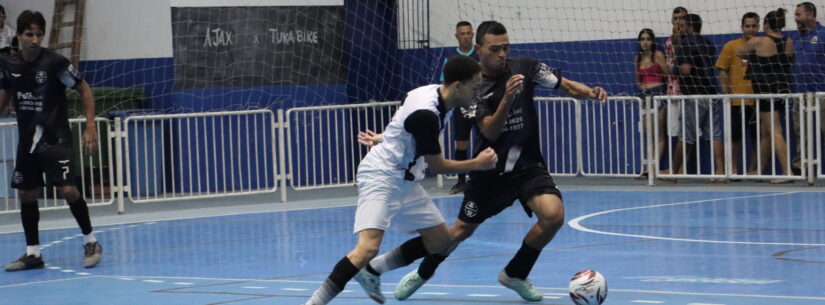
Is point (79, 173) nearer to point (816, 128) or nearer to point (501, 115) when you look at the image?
point (816, 128)

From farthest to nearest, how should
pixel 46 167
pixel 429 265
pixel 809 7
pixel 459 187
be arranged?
pixel 459 187 → pixel 809 7 → pixel 46 167 → pixel 429 265

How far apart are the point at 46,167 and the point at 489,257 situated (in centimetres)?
388

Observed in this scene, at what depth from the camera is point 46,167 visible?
39.9 feet

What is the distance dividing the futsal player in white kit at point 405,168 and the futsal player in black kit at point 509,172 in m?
0.60

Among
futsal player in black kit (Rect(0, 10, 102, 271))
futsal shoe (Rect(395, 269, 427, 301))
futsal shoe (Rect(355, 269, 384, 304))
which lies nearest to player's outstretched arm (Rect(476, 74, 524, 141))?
futsal shoe (Rect(395, 269, 427, 301))

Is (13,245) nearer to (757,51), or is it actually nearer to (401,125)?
(401,125)

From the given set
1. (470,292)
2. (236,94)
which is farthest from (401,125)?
(236,94)

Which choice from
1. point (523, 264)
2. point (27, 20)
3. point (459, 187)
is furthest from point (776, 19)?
point (27, 20)

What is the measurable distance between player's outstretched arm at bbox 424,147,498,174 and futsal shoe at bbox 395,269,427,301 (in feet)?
3.51

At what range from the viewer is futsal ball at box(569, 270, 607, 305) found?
872 cm

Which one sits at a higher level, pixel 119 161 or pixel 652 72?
pixel 652 72

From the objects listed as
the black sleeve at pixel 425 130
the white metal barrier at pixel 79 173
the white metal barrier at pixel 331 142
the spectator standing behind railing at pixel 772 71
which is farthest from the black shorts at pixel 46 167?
the spectator standing behind railing at pixel 772 71

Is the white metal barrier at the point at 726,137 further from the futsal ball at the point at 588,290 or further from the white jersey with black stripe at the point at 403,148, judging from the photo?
the white jersey with black stripe at the point at 403,148

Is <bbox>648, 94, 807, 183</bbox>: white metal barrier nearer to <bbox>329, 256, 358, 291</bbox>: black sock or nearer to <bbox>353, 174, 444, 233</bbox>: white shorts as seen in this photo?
<bbox>353, 174, 444, 233</bbox>: white shorts
